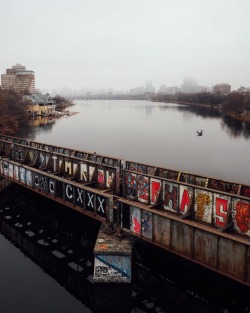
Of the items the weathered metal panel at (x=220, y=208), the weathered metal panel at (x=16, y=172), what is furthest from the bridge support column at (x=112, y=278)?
the weathered metal panel at (x=16, y=172)

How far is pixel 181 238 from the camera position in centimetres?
1606

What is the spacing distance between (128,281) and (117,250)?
5.60ft

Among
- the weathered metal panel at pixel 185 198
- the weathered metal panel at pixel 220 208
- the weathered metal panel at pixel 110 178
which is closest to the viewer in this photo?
the weathered metal panel at pixel 220 208

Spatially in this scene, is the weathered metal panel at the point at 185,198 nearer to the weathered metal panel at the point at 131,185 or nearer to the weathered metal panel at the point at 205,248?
the weathered metal panel at the point at 131,185

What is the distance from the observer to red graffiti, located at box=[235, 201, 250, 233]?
683 inches

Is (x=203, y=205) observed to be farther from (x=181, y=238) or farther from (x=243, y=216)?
(x=181, y=238)

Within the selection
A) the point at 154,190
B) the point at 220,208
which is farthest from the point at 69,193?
the point at 220,208

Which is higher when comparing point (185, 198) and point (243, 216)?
point (185, 198)

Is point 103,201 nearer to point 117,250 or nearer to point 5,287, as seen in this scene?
point 117,250

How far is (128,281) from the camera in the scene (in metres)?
16.8

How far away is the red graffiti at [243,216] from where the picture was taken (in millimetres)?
17359

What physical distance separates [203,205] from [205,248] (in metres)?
4.74

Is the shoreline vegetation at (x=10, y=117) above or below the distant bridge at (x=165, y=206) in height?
above

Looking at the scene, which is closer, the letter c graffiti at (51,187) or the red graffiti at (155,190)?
the red graffiti at (155,190)
